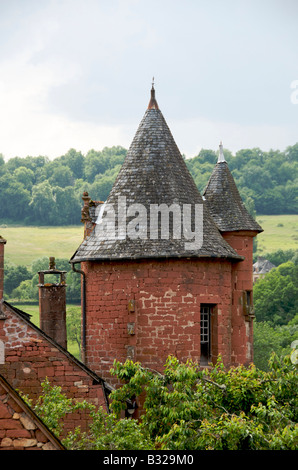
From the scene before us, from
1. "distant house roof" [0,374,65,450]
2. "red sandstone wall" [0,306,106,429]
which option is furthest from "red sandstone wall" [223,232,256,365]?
"distant house roof" [0,374,65,450]

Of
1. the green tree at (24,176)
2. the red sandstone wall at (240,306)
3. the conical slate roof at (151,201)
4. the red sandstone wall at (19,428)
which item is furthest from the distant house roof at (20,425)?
the green tree at (24,176)

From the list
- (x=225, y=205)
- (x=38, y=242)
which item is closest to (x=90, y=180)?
(x=38, y=242)

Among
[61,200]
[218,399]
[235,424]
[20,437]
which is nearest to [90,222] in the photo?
[218,399]

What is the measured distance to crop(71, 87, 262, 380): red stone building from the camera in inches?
1053

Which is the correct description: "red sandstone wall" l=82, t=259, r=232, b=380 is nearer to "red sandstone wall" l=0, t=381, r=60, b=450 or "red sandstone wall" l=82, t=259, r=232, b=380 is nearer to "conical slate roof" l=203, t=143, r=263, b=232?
"conical slate roof" l=203, t=143, r=263, b=232

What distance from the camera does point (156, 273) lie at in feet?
88.1

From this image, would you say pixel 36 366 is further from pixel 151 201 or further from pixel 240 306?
pixel 240 306

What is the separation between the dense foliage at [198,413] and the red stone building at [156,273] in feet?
Answer: 11.4

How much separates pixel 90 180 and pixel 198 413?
388ft

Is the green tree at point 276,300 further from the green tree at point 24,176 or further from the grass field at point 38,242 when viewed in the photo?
the green tree at point 24,176
